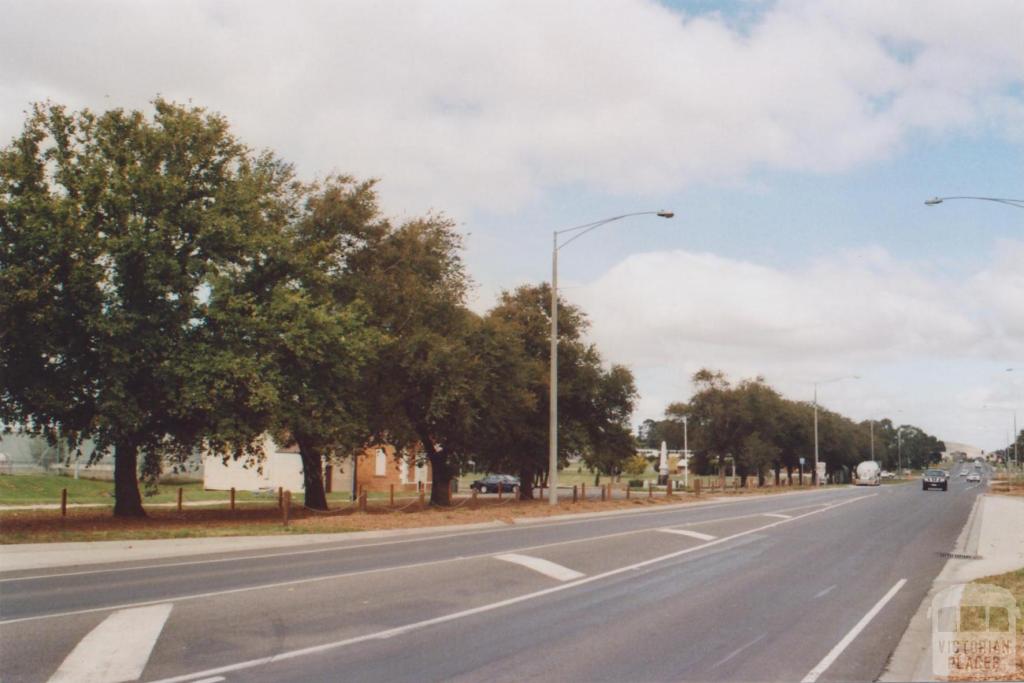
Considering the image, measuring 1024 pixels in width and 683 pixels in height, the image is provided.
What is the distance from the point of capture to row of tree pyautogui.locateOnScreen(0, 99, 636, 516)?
23.4 m

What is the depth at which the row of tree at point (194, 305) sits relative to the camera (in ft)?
76.7

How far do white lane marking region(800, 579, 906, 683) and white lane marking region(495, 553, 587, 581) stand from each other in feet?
14.1

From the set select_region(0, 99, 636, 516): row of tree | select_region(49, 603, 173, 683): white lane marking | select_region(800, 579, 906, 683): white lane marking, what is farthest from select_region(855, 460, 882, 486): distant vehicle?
select_region(49, 603, 173, 683): white lane marking

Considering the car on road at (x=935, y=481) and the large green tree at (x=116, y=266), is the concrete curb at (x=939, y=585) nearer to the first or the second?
the large green tree at (x=116, y=266)

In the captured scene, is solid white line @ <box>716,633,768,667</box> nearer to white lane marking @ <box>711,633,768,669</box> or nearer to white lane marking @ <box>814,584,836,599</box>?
white lane marking @ <box>711,633,768,669</box>

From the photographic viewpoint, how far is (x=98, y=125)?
25.7m

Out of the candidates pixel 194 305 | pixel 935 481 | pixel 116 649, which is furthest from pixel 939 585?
pixel 935 481

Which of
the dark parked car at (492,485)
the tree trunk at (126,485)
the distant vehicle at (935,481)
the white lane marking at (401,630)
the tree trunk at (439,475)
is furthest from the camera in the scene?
the distant vehicle at (935,481)

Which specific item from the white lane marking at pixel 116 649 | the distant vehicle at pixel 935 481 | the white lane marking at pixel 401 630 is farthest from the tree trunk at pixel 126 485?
the distant vehicle at pixel 935 481

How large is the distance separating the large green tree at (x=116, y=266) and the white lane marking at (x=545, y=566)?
34.3ft

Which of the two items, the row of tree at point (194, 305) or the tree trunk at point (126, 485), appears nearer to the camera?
the row of tree at point (194, 305)

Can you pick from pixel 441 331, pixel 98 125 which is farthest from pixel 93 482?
pixel 98 125

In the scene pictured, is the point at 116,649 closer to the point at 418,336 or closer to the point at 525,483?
the point at 418,336

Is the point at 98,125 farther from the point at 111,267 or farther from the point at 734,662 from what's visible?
the point at 734,662
